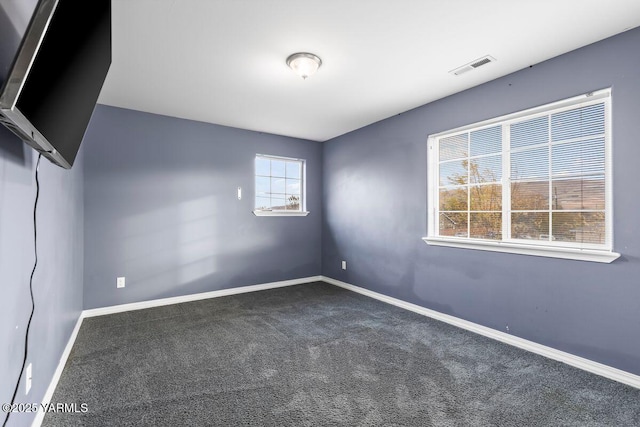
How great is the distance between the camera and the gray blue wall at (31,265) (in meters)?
1.17

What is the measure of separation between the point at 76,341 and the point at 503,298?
383 centimetres

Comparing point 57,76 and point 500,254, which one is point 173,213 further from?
point 500,254

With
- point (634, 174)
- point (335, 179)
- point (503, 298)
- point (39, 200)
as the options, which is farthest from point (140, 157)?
point (634, 174)

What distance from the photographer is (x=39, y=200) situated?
1632 mm

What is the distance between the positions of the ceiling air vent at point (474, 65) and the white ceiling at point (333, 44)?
58mm

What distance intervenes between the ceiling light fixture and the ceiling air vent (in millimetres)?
1225

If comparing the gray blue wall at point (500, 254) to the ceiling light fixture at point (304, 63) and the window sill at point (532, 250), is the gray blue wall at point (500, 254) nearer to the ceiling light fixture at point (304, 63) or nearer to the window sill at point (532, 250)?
the window sill at point (532, 250)

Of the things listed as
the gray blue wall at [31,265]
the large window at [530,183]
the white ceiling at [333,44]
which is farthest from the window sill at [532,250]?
the gray blue wall at [31,265]

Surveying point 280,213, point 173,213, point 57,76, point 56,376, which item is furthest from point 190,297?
point 57,76

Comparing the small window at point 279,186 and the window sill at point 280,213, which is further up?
the small window at point 279,186

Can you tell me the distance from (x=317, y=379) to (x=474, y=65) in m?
2.80

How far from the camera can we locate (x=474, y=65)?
105 inches

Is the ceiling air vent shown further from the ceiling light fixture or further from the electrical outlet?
the electrical outlet

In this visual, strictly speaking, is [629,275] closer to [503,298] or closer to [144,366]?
[503,298]
